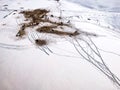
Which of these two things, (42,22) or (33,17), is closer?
(42,22)

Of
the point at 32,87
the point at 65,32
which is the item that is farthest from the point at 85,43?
the point at 32,87

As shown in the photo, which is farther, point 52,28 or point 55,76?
point 52,28

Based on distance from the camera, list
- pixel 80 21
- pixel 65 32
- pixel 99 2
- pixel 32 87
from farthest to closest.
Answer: pixel 99 2 < pixel 80 21 < pixel 65 32 < pixel 32 87

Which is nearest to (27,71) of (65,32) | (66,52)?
(66,52)

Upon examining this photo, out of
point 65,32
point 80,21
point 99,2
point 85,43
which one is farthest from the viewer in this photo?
point 99,2

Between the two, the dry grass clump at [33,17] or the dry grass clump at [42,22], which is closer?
the dry grass clump at [42,22]

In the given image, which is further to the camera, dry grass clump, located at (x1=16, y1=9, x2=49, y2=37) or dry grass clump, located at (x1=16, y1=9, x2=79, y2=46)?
dry grass clump, located at (x1=16, y1=9, x2=49, y2=37)

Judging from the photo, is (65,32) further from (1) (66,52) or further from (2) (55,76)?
(2) (55,76)

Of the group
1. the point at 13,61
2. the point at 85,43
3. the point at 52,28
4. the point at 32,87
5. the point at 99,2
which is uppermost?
the point at 99,2

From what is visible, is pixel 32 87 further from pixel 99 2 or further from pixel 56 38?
pixel 99 2

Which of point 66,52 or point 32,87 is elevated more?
point 66,52
